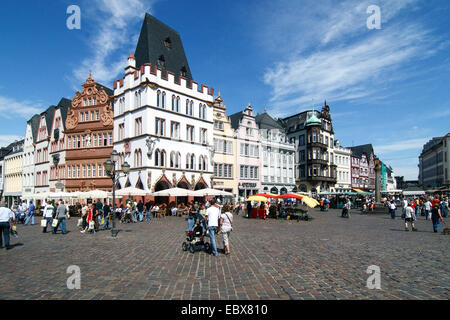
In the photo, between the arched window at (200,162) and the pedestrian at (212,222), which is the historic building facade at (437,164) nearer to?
the arched window at (200,162)

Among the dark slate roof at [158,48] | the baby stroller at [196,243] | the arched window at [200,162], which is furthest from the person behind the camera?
the arched window at [200,162]

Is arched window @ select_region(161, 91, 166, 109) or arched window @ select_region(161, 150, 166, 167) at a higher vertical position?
arched window @ select_region(161, 91, 166, 109)

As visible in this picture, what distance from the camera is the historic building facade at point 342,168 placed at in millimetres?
71094

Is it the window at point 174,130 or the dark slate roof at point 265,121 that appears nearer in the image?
the window at point 174,130

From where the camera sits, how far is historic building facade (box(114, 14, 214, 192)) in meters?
34.2

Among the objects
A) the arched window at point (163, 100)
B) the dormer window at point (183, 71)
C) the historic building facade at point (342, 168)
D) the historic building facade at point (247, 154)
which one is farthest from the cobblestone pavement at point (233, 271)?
the historic building facade at point (342, 168)

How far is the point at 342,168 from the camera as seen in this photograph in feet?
240

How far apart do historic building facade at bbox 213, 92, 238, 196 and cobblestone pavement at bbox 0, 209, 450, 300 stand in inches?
1246

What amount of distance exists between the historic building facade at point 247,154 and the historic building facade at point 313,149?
16.5m

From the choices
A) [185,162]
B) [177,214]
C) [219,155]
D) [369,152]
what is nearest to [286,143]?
[219,155]

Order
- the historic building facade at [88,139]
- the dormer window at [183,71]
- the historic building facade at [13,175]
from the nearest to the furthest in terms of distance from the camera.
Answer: the historic building facade at [88,139] < the dormer window at [183,71] < the historic building facade at [13,175]

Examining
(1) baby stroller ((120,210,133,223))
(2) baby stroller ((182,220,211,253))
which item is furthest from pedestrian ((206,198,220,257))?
(1) baby stroller ((120,210,133,223))

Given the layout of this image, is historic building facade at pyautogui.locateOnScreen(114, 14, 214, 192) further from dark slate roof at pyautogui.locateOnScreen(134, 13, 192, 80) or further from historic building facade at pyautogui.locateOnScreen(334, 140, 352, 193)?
historic building facade at pyautogui.locateOnScreen(334, 140, 352, 193)
